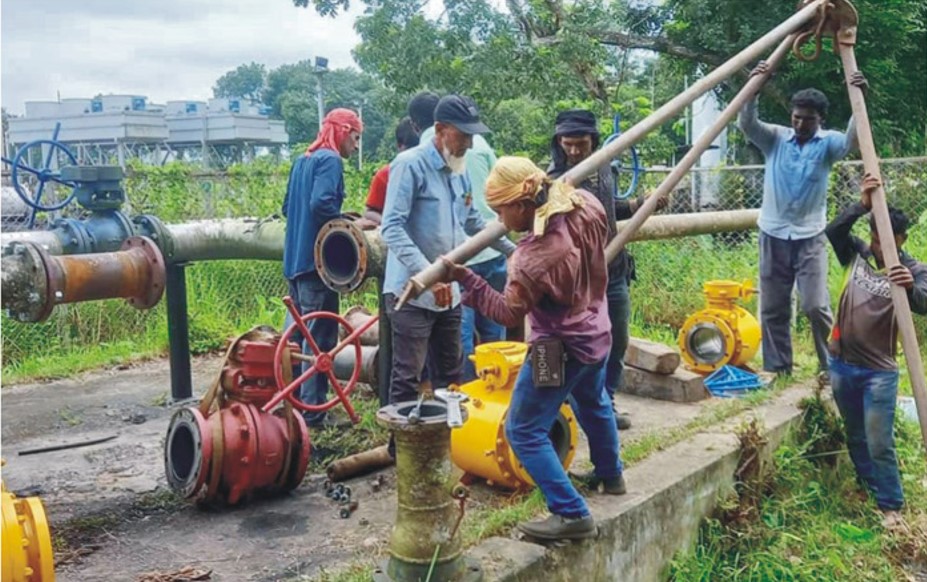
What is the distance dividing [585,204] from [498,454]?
1.25 metres

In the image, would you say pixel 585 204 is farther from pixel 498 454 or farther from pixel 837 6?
pixel 837 6

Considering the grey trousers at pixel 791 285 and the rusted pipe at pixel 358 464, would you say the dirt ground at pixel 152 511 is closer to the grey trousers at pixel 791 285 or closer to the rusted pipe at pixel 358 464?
the rusted pipe at pixel 358 464

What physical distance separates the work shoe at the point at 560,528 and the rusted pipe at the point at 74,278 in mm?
1869

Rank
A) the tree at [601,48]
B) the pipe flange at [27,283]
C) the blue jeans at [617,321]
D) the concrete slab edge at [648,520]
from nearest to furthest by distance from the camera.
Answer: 1. the pipe flange at [27,283]
2. the concrete slab edge at [648,520]
3. the blue jeans at [617,321]
4. the tree at [601,48]

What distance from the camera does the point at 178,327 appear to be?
6.13 metres

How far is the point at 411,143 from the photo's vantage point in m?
5.98

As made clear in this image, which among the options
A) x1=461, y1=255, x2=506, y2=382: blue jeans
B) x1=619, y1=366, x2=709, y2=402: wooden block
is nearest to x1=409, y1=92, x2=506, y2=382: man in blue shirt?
x1=461, y1=255, x2=506, y2=382: blue jeans

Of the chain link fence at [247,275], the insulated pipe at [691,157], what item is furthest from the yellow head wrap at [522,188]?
the chain link fence at [247,275]

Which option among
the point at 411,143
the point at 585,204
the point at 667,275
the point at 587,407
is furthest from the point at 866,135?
the point at 667,275

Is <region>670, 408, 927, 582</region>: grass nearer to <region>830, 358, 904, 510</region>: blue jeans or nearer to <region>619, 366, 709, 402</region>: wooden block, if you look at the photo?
<region>830, 358, 904, 510</region>: blue jeans

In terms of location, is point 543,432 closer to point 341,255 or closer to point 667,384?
point 341,255

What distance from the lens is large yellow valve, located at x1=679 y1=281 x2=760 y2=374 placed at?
6.43 metres

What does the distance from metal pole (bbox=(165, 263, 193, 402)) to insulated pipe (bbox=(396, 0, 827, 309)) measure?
8.77 feet

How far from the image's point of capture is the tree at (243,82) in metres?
62.0
